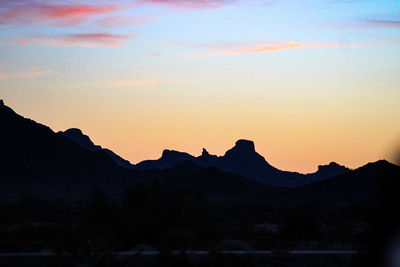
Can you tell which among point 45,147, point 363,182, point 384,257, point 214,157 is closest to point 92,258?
point 384,257

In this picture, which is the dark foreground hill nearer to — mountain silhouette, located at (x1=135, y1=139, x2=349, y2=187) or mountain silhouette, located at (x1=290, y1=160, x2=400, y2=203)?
mountain silhouette, located at (x1=290, y1=160, x2=400, y2=203)

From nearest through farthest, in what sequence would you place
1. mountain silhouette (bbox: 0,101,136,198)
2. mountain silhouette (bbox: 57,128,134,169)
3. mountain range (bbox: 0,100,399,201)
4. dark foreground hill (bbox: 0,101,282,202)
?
mountain range (bbox: 0,100,399,201) → mountain silhouette (bbox: 0,101,136,198) → dark foreground hill (bbox: 0,101,282,202) → mountain silhouette (bbox: 57,128,134,169)

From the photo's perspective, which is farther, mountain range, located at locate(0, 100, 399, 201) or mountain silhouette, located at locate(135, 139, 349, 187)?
mountain silhouette, located at locate(135, 139, 349, 187)

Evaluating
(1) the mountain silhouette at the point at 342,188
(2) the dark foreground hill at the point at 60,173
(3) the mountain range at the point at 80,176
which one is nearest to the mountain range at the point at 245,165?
(3) the mountain range at the point at 80,176

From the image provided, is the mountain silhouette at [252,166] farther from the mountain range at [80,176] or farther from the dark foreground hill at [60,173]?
the dark foreground hill at [60,173]

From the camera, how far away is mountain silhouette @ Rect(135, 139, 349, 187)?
187350 mm

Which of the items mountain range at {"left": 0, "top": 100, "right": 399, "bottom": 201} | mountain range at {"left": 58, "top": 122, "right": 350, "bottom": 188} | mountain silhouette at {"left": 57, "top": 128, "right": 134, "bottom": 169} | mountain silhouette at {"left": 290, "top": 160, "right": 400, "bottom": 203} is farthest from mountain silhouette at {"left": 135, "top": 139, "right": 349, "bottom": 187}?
mountain silhouette at {"left": 290, "top": 160, "right": 400, "bottom": 203}

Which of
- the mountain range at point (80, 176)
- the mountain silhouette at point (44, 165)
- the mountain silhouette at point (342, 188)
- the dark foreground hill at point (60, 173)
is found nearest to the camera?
the mountain silhouette at point (342, 188)

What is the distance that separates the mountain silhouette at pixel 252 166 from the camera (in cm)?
18735

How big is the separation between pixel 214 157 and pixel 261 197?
9112cm

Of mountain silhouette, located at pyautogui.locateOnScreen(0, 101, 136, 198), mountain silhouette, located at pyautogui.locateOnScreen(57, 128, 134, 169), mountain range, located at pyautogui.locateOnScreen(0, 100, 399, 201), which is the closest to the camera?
mountain range, located at pyautogui.locateOnScreen(0, 100, 399, 201)

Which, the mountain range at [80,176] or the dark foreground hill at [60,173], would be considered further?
the dark foreground hill at [60,173]

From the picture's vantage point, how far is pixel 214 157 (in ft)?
652

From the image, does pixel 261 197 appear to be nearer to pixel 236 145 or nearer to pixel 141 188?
pixel 141 188
